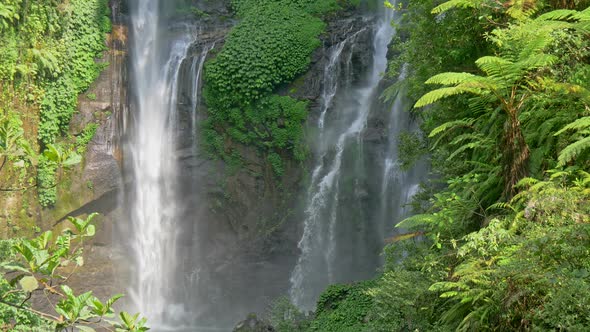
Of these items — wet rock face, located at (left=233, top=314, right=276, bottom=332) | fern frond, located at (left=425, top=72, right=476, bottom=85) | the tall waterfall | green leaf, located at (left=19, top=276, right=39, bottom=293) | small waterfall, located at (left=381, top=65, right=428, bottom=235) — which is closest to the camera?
green leaf, located at (left=19, top=276, right=39, bottom=293)

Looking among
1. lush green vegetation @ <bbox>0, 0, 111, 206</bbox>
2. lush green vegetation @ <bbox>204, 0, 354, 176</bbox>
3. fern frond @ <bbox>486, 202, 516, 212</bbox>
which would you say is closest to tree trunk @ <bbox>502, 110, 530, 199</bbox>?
fern frond @ <bbox>486, 202, 516, 212</bbox>

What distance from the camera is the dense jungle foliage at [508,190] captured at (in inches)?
183

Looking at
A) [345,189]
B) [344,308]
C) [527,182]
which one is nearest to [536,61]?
[527,182]

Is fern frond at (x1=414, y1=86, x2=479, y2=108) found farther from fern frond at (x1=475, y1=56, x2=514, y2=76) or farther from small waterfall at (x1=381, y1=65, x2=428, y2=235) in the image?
small waterfall at (x1=381, y1=65, x2=428, y2=235)

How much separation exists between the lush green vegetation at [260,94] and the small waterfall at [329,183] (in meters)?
0.81

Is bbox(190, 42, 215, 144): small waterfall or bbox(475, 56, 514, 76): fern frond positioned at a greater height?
bbox(475, 56, 514, 76): fern frond

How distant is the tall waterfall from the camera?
1711cm

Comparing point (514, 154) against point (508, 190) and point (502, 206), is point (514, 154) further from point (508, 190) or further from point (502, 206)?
point (502, 206)

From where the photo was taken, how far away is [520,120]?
6336mm

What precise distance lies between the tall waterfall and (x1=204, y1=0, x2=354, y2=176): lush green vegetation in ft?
2.89

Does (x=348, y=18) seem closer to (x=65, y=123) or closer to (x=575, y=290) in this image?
(x=65, y=123)

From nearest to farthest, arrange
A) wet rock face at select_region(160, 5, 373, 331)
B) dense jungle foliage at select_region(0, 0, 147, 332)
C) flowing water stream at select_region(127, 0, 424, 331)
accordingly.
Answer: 1. dense jungle foliage at select_region(0, 0, 147, 332)
2. flowing water stream at select_region(127, 0, 424, 331)
3. wet rock face at select_region(160, 5, 373, 331)

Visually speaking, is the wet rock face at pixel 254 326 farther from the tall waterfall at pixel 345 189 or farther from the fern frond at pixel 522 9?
the fern frond at pixel 522 9

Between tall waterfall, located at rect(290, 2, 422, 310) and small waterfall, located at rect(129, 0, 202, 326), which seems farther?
small waterfall, located at rect(129, 0, 202, 326)
